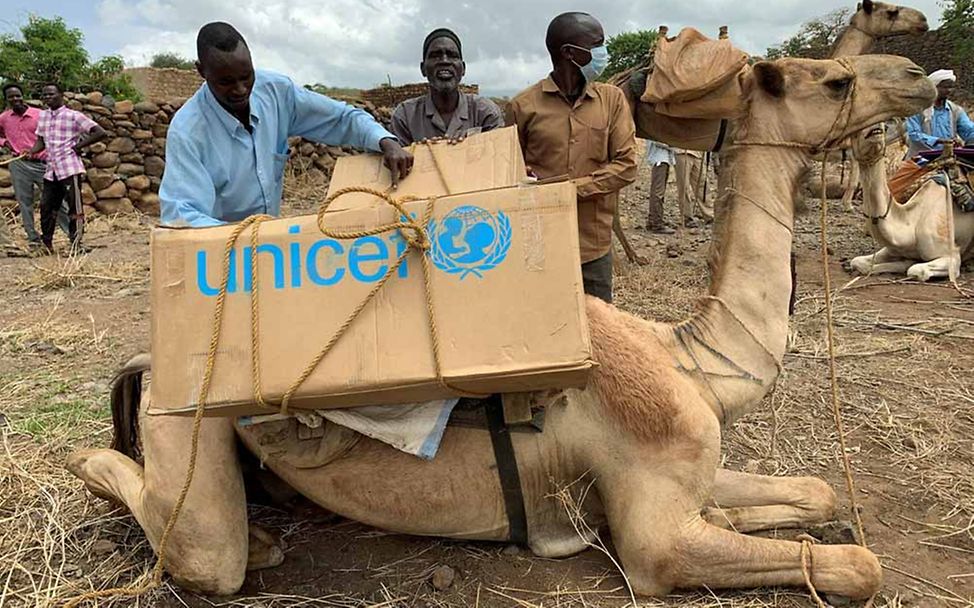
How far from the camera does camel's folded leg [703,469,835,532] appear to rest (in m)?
3.10

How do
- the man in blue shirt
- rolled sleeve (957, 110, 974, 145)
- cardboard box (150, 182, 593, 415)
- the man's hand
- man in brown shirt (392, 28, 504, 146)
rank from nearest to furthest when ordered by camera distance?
cardboard box (150, 182, 593, 415), the man's hand, the man in blue shirt, man in brown shirt (392, 28, 504, 146), rolled sleeve (957, 110, 974, 145)

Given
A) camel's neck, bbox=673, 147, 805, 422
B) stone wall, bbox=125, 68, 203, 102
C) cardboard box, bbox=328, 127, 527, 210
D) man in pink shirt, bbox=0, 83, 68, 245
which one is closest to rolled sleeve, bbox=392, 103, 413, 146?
cardboard box, bbox=328, 127, 527, 210

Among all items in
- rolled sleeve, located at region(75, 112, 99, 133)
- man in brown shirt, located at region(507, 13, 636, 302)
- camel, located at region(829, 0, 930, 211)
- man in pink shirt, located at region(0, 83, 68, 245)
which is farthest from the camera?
man in pink shirt, located at region(0, 83, 68, 245)

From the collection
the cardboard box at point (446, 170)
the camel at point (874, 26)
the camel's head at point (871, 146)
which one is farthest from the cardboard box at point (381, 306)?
the camel at point (874, 26)

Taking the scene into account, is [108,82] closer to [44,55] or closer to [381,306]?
[44,55]

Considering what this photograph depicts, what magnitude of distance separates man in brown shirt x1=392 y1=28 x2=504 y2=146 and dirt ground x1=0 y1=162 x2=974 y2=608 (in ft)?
7.55

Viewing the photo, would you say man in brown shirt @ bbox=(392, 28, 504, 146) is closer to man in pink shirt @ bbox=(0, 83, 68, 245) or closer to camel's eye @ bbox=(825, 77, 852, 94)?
camel's eye @ bbox=(825, 77, 852, 94)

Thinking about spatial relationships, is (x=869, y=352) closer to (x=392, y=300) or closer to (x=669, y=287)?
(x=669, y=287)

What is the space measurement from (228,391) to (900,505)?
9.57 ft

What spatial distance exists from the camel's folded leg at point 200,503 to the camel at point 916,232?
22.9ft

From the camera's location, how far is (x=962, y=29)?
810 inches

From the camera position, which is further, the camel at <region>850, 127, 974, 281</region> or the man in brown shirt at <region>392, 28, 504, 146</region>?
the camel at <region>850, 127, 974, 281</region>

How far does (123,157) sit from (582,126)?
1221cm

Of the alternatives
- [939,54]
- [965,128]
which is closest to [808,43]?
[939,54]
